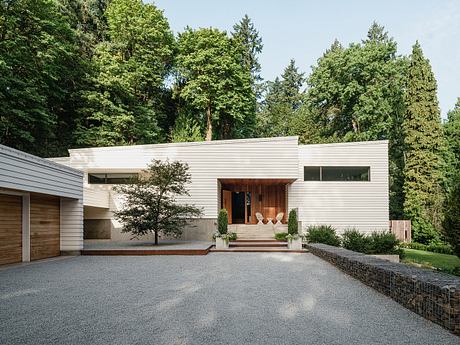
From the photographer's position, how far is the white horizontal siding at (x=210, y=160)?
14.9 meters

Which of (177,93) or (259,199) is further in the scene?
(177,93)

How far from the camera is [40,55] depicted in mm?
18125

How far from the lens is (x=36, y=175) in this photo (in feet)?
26.7

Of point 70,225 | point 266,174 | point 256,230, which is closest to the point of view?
point 70,225

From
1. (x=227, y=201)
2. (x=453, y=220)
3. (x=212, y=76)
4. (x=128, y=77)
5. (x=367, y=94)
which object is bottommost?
(x=453, y=220)

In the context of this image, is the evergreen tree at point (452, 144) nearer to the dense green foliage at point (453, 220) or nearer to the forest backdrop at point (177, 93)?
the forest backdrop at point (177, 93)

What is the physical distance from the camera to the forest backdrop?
1833 centimetres

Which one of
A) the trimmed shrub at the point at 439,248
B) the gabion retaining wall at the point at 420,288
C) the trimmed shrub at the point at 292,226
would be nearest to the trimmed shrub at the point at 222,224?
the trimmed shrub at the point at 292,226

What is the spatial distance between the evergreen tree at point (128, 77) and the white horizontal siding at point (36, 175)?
12.3 metres

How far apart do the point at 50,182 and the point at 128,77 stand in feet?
50.9

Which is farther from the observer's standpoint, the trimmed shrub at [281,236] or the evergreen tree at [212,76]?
the evergreen tree at [212,76]

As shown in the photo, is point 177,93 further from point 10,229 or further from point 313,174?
point 10,229

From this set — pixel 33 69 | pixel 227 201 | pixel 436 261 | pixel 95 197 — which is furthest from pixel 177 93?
pixel 436 261

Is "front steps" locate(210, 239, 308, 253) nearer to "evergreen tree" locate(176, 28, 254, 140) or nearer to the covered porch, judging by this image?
the covered porch
